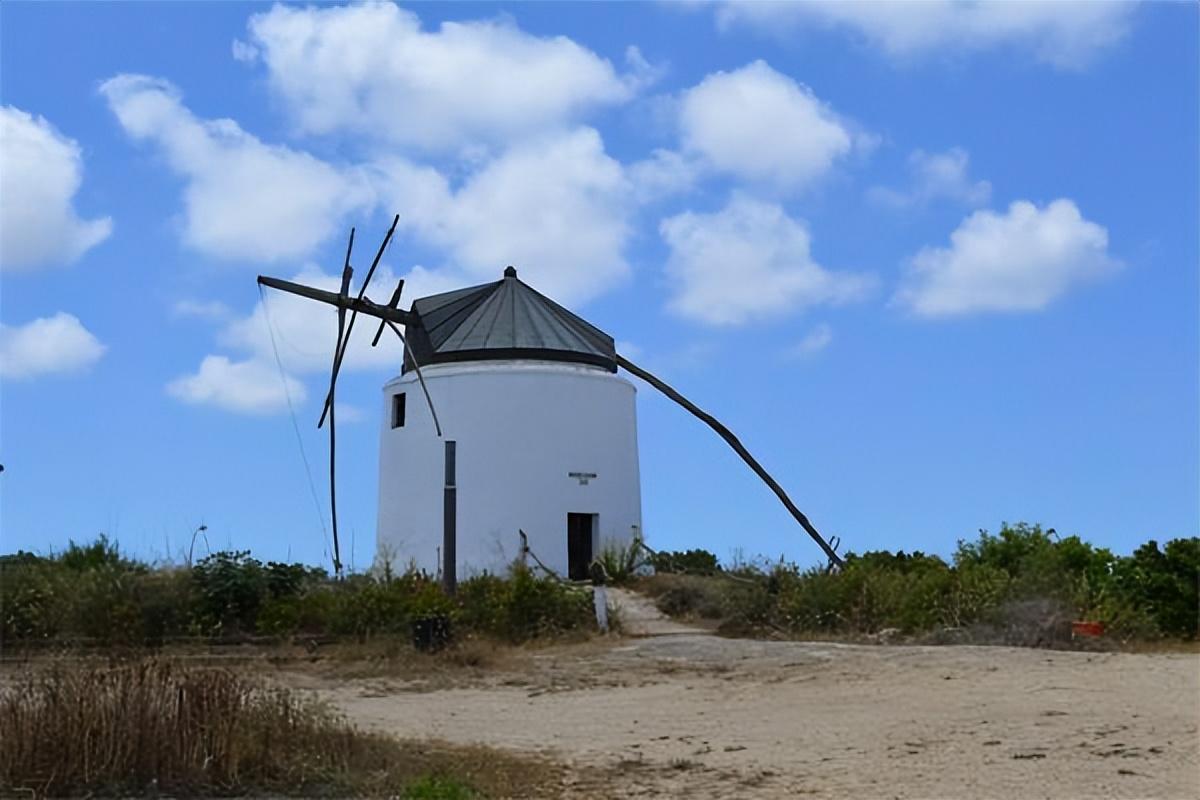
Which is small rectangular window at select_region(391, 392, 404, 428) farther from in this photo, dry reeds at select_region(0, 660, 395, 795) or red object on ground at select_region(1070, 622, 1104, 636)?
dry reeds at select_region(0, 660, 395, 795)

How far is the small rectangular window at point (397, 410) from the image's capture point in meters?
24.5

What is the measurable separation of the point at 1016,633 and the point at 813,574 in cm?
389

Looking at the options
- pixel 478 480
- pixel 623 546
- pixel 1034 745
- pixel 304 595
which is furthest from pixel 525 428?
pixel 1034 745

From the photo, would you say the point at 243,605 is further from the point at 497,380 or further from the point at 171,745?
the point at 171,745

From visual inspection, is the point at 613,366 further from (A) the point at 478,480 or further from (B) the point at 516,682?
(B) the point at 516,682

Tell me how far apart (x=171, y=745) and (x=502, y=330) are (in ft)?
55.8

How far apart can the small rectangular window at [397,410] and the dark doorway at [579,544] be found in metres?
3.58

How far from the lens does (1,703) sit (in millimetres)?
7820

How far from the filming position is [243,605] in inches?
674

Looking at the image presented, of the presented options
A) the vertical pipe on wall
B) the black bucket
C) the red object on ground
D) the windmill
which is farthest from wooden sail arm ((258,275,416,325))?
the red object on ground

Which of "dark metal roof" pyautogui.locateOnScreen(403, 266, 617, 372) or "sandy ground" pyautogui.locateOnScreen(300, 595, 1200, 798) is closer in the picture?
"sandy ground" pyautogui.locateOnScreen(300, 595, 1200, 798)

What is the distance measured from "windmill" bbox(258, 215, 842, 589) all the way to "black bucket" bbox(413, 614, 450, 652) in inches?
261

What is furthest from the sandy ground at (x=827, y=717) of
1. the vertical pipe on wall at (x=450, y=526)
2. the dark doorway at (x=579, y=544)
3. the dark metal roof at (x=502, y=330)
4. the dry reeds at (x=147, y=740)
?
the dark metal roof at (x=502, y=330)

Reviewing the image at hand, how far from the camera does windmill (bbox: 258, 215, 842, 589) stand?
23.0 m
